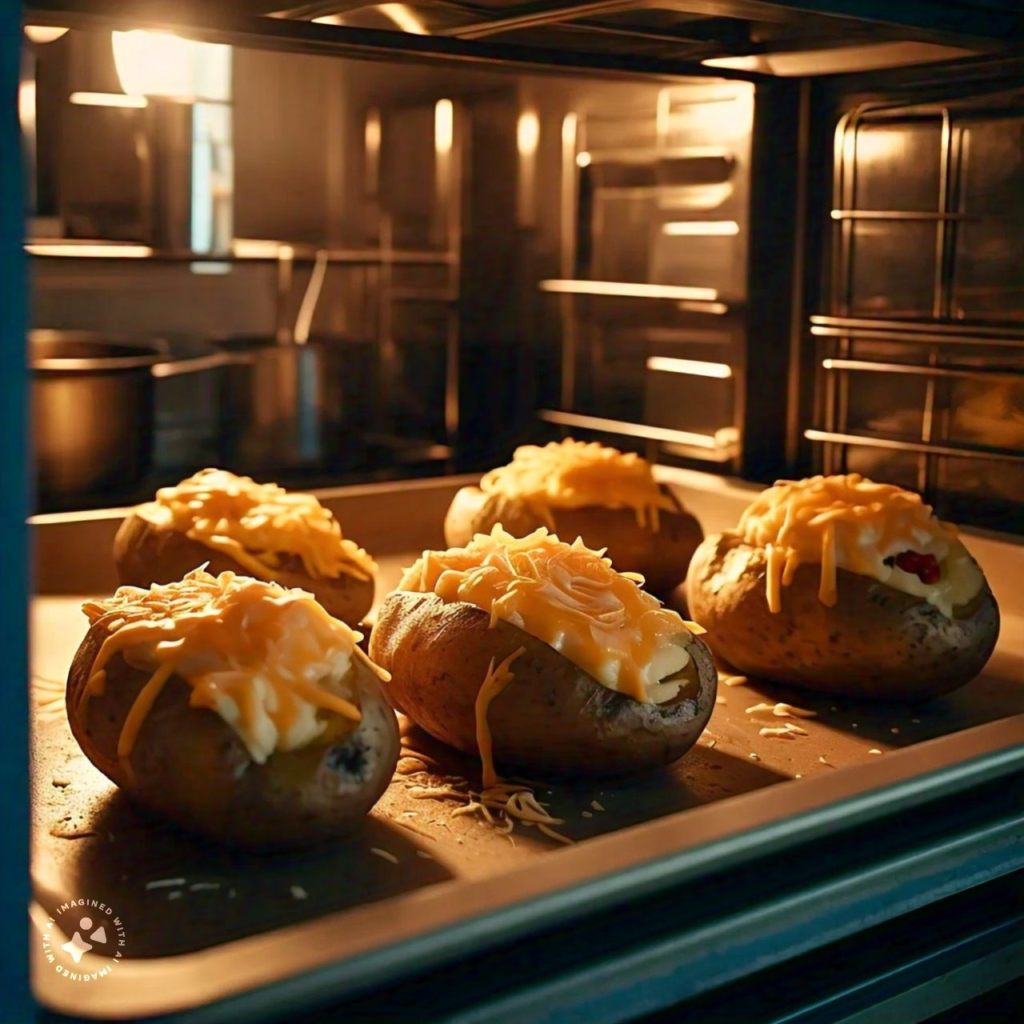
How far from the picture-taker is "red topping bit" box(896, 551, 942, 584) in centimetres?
143

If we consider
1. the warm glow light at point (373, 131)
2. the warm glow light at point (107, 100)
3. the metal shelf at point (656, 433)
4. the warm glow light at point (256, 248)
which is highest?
the warm glow light at point (373, 131)

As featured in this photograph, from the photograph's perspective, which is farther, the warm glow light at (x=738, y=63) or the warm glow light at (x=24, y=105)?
the warm glow light at (x=738, y=63)

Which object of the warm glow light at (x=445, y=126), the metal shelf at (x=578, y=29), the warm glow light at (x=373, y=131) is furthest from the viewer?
the warm glow light at (x=373, y=131)

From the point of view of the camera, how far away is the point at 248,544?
1.55 meters

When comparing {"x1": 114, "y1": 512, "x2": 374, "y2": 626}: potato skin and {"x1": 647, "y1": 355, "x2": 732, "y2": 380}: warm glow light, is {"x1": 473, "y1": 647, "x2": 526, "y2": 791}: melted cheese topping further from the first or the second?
{"x1": 647, "y1": 355, "x2": 732, "y2": 380}: warm glow light

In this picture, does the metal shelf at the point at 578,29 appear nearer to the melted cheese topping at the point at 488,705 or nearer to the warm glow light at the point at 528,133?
the melted cheese topping at the point at 488,705

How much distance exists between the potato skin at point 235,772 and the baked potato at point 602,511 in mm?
710

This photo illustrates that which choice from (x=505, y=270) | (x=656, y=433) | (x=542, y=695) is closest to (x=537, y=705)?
(x=542, y=695)

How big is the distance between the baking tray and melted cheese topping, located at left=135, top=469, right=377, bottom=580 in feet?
0.62

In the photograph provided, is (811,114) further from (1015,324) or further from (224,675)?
(224,675)

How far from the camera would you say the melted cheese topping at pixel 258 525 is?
1543mm

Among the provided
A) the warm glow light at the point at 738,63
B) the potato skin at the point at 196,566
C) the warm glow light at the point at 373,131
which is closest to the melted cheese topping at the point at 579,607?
the potato skin at the point at 196,566

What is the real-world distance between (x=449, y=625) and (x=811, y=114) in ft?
3.52

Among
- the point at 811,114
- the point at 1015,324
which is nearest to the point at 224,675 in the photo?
the point at 1015,324
